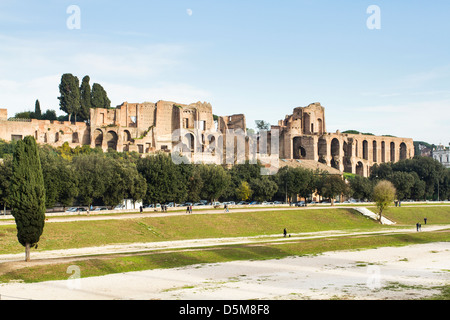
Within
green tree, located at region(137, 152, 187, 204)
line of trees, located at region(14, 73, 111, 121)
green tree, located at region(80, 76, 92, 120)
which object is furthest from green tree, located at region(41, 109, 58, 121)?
green tree, located at region(137, 152, 187, 204)

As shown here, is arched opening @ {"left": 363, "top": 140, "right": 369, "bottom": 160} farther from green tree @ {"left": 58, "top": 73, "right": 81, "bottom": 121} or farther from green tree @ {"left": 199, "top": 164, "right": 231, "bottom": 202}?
green tree @ {"left": 199, "top": 164, "right": 231, "bottom": 202}

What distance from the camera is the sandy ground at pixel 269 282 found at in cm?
2027

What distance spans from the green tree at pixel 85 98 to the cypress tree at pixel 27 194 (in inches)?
2852

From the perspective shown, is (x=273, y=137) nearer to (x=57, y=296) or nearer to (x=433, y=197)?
(x=433, y=197)

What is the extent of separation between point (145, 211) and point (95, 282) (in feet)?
105

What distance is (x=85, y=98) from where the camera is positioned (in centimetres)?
9862

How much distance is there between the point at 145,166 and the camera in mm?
60281

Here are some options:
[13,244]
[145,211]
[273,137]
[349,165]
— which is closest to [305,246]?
[13,244]

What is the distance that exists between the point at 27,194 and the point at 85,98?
74.8m

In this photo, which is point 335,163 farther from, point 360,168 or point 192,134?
point 192,134

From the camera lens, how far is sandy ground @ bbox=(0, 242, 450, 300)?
20266 millimetres

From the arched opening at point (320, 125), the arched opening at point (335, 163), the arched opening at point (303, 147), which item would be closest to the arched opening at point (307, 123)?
the arched opening at point (320, 125)

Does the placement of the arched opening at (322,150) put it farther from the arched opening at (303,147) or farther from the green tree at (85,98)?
the green tree at (85,98)

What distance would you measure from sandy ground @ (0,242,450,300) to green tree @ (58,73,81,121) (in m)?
73.5
